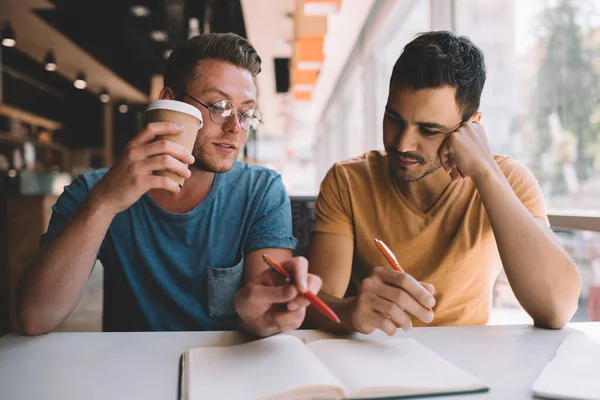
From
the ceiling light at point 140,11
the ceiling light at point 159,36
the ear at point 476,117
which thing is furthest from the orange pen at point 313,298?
the ceiling light at point 159,36

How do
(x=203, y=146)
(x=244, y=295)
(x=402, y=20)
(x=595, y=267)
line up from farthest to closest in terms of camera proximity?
(x=402, y=20) → (x=595, y=267) → (x=203, y=146) → (x=244, y=295)

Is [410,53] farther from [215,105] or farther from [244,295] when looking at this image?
[244,295]

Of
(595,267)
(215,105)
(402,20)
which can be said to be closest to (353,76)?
(402,20)

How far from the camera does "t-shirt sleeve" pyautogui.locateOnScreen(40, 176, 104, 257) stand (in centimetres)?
137

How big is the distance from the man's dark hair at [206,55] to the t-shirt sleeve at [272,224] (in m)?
0.40

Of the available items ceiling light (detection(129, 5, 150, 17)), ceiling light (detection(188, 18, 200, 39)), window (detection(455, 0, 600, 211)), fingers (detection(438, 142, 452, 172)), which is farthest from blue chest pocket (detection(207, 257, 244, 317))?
ceiling light (detection(129, 5, 150, 17))

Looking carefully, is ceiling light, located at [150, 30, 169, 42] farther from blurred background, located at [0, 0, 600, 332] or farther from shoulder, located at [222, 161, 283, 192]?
shoulder, located at [222, 161, 283, 192]

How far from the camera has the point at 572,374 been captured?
2.80 ft

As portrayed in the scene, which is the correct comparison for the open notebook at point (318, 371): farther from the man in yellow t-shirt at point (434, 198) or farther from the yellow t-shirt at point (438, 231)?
the yellow t-shirt at point (438, 231)

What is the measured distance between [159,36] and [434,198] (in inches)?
315

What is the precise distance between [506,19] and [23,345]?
286cm

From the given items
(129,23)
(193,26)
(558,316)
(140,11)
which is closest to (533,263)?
(558,316)

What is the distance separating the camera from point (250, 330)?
1.10 metres

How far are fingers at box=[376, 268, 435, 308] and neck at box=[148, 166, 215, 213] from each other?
2.42ft
